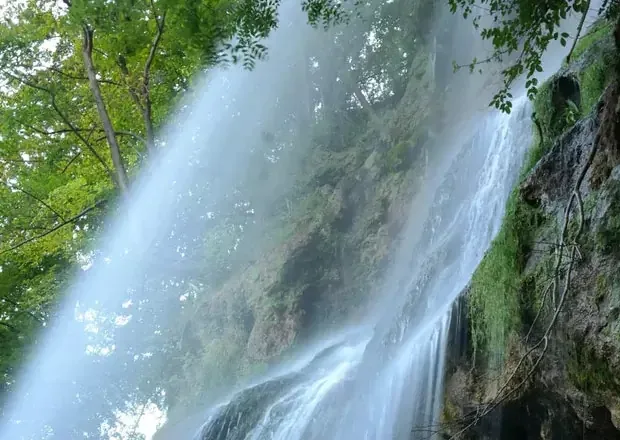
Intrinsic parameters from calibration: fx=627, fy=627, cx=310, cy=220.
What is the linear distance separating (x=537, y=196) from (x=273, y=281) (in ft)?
35.2

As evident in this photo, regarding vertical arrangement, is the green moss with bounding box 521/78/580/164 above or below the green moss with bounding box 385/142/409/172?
below

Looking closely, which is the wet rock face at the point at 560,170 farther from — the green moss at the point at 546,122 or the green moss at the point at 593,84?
the green moss at the point at 546,122

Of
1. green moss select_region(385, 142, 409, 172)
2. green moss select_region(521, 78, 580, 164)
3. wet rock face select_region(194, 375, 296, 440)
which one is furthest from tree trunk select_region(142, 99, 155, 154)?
green moss select_region(385, 142, 409, 172)

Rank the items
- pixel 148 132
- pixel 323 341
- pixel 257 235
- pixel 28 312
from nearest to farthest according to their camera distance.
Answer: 1. pixel 148 132
2. pixel 28 312
3. pixel 323 341
4. pixel 257 235

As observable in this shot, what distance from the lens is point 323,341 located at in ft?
48.1

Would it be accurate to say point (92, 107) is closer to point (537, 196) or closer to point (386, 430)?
point (386, 430)

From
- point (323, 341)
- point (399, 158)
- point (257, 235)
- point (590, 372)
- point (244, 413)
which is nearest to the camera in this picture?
point (590, 372)

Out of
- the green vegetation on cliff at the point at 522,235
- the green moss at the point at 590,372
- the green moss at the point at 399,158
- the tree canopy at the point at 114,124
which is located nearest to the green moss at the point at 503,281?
the green vegetation on cliff at the point at 522,235

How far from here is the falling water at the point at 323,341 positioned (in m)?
7.91

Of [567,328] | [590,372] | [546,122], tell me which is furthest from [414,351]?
[590,372]

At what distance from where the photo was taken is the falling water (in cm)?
791

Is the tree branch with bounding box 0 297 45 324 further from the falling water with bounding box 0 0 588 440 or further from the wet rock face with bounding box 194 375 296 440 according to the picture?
the wet rock face with bounding box 194 375 296 440

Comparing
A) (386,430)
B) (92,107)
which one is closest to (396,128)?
(92,107)

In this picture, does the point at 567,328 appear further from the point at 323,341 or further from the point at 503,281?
the point at 323,341
